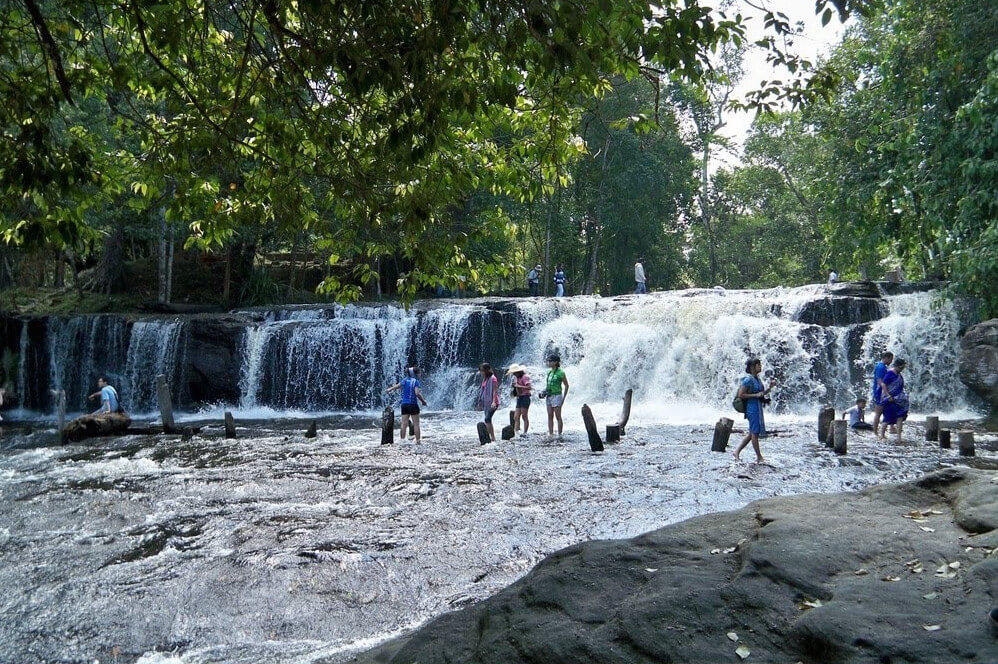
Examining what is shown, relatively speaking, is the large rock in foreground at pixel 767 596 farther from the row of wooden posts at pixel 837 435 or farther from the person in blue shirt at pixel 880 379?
the person in blue shirt at pixel 880 379

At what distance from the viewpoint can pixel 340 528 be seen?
9.88 m

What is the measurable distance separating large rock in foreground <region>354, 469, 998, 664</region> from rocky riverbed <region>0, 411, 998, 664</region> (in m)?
0.04

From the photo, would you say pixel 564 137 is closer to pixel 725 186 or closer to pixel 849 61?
pixel 849 61

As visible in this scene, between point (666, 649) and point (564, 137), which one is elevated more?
point (564, 137)

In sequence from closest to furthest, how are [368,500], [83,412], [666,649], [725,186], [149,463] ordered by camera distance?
1. [666,649]
2. [368,500]
3. [149,463]
4. [83,412]
5. [725,186]

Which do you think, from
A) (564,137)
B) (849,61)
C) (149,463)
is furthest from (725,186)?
(564,137)

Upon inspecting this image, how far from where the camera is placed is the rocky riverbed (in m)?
6.73

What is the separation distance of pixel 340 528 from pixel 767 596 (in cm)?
659

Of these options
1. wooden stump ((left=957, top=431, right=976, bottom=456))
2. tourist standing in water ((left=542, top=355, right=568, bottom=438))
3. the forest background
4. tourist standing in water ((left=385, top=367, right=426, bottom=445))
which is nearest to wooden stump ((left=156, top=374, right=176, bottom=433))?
the forest background

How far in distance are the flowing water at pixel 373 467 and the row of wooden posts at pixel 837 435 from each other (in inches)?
13.0

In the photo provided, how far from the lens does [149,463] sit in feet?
49.1

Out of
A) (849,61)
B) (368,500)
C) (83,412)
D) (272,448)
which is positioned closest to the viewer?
(368,500)

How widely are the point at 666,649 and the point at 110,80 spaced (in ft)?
21.3

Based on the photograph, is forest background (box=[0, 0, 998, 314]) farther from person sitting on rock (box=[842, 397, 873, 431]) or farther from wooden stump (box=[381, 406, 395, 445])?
person sitting on rock (box=[842, 397, 873, 431])
